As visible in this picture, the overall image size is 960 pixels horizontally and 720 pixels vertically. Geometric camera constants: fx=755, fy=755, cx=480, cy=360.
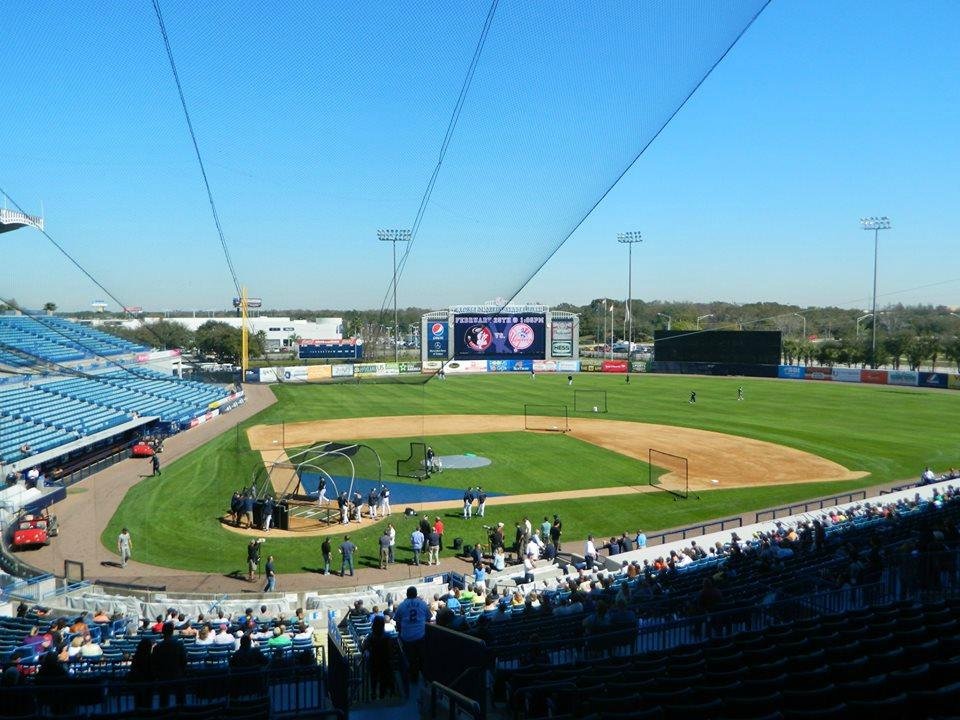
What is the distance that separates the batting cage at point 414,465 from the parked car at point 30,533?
1150 centimetres

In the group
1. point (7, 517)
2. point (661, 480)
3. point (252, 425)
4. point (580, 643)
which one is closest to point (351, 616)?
point (580, 643)

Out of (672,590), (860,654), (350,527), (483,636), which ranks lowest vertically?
(350,527)

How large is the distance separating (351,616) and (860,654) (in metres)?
7.48

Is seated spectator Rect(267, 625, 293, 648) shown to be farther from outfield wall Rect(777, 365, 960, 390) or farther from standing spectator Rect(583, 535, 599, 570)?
outfield wall Rect(777, 365, 960, 390)

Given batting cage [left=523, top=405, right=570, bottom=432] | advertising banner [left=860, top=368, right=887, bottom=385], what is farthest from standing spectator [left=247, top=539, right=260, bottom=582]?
advertising banner [left=860, top=368, right=887, bottom=385]

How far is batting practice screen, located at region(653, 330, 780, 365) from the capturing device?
7106 cm

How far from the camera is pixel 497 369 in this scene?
260 feet

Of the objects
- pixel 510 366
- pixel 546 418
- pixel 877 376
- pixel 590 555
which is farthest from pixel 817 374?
pixel 590 555

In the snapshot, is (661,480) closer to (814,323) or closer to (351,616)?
(351,616)

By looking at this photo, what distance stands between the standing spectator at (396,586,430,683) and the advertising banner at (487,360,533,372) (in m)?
70.8

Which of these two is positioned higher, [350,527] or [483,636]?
[483,636]

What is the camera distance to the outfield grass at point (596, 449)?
19.7 meters

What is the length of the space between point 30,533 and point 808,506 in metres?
21.3

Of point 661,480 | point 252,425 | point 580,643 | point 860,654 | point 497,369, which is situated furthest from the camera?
point 497,369
